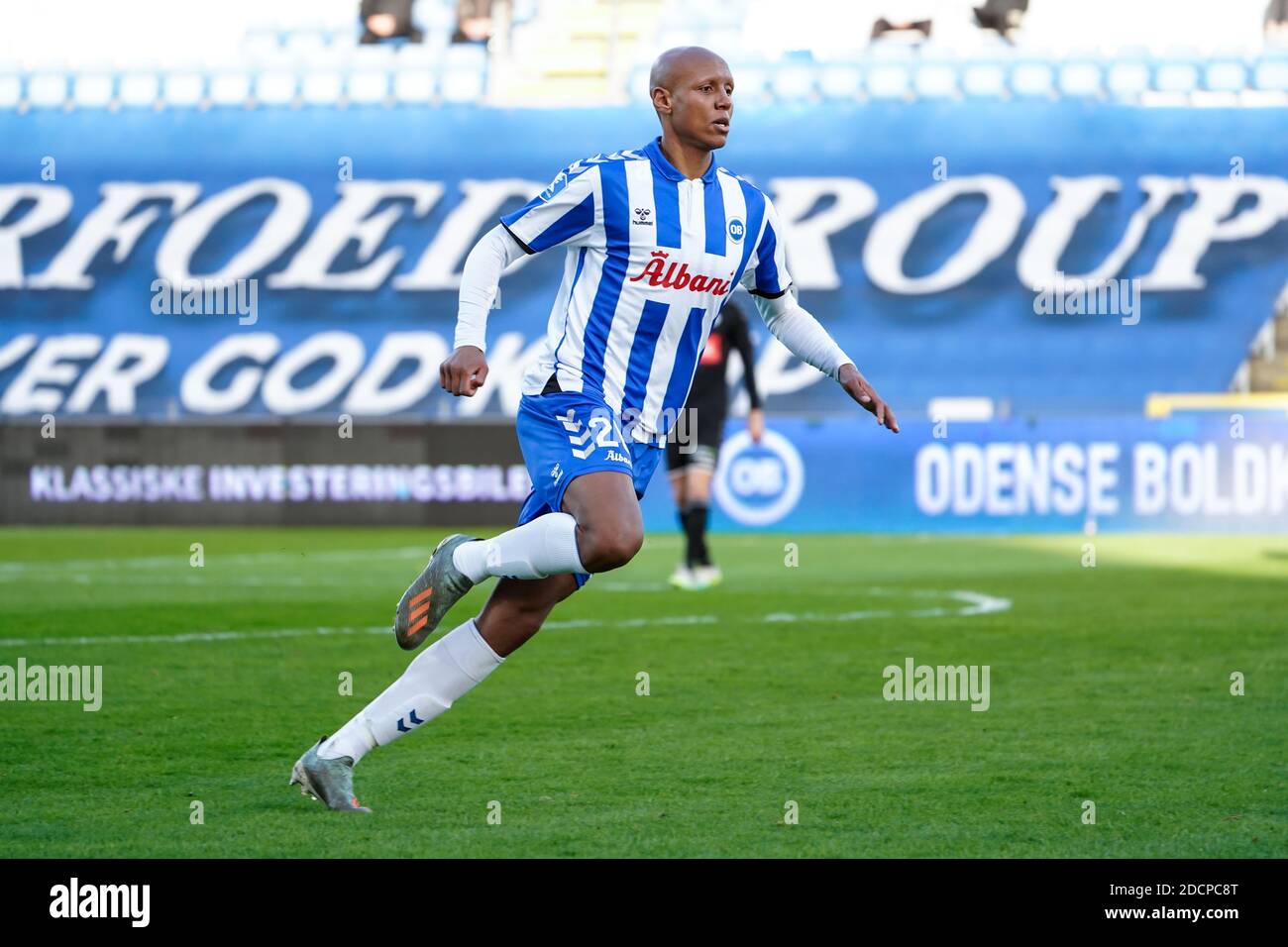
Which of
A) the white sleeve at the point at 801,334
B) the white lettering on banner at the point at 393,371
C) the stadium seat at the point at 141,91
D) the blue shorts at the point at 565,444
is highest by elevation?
the stadium seat at the point at 141,91

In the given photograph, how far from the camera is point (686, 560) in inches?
489

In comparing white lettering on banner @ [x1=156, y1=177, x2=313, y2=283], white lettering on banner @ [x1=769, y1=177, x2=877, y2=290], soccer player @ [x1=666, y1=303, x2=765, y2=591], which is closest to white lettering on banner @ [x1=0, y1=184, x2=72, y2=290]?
white lettering on banner @ [x1=156, y1=177, x2=313, y2=283]

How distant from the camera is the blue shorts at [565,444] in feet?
17.0

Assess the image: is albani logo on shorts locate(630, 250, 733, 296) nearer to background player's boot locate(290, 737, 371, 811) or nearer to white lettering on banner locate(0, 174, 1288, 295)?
background player's boot locate(290, 737, 371, 811)

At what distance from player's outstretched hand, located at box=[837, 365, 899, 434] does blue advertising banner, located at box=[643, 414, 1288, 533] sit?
1258 cm

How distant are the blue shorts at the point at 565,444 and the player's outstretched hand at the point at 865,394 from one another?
0.73 metres

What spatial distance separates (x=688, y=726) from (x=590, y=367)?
1.78 metres

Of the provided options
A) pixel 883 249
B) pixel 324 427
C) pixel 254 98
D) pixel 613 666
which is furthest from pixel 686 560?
pixel 254 98

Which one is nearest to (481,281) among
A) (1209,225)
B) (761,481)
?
(761,481)

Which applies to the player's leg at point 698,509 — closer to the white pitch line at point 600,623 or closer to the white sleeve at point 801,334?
the white pitch line at point 600,623

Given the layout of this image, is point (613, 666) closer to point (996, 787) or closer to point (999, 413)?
point (996, 787)

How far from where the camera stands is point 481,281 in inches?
206

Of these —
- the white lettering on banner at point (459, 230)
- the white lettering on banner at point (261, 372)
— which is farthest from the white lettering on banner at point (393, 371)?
the white lettering on banner at point (459, 230)

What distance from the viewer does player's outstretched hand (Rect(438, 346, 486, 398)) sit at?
491 centimetres
